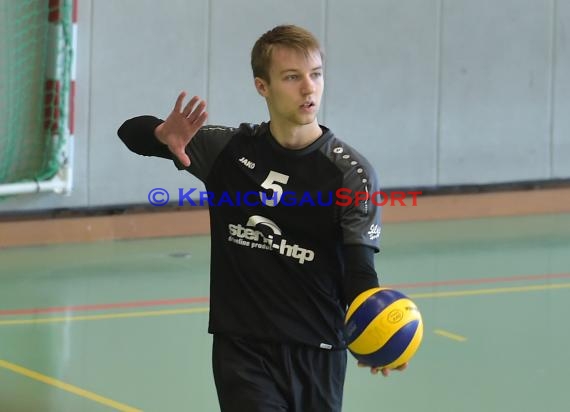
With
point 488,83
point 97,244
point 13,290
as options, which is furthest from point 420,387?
point 488,83

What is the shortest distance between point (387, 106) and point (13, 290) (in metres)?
4.57

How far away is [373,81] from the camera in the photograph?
11.5 meters

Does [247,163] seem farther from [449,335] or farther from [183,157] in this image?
[449,335]

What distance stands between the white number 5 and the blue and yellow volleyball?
1.65 feet

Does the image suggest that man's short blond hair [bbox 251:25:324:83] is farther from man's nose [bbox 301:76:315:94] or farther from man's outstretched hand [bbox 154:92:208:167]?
man's outstretched hand [bbox 154:92:208:167]

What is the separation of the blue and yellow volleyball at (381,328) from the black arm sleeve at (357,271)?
32mm

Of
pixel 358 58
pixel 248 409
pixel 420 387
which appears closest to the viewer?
pixel 248 409

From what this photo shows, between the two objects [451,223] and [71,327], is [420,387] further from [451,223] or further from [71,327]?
[451,223]

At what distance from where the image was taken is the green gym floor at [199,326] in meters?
6.17

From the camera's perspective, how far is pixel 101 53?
10.1 m

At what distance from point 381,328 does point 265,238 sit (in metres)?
0.56

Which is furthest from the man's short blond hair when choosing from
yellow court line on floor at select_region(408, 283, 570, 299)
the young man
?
yellow court line on floor at select_region(408, 283, 570, 299)

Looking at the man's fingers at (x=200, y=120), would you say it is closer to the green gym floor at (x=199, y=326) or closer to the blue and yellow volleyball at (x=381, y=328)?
the blue and yellow volleyball at (x=381, y=328)

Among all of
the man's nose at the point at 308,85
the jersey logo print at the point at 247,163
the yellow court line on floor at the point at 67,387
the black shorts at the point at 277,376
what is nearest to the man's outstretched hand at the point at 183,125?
the jersey logo print at the point at 247,163
